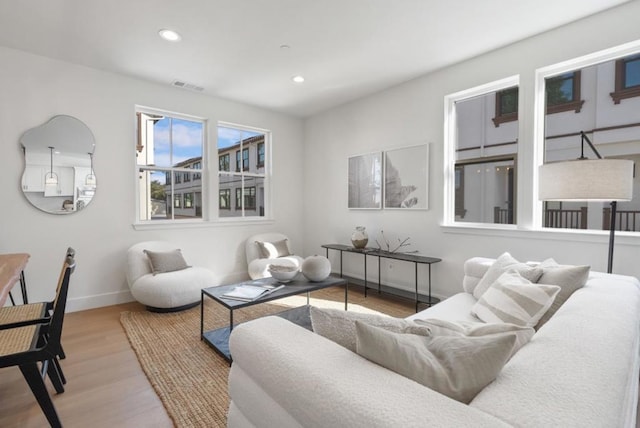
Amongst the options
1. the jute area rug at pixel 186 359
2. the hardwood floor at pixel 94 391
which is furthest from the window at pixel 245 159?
the hardwood floor at pixel 94 391

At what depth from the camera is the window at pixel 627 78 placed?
2.54 meters

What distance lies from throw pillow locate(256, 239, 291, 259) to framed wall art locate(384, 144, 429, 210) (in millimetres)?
1678

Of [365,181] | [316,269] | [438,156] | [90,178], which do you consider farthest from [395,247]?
[90,178]

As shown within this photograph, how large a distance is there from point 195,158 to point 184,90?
92 centimetres

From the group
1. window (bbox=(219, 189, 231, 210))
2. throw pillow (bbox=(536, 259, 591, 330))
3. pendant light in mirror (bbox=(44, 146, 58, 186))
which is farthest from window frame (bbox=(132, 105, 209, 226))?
throw pillow (bbox=(536, 259, 591, 330))

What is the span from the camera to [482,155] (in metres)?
3.41

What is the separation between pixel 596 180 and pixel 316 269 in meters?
2.13

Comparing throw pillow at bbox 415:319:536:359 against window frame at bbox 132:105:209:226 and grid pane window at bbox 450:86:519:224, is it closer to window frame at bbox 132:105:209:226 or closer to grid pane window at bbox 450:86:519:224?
grid pane window at bbox 450:86:519:224

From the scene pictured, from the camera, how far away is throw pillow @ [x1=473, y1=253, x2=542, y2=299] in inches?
75.5

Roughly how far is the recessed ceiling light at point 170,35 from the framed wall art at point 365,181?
2675 millimetres

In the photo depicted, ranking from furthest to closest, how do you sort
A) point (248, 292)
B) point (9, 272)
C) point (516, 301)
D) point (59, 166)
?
point (59, 166)
point (248, 292)
point (9, 272)
point (516, 301)

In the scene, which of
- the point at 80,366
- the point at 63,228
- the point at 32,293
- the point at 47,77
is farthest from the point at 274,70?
the point at 32,293

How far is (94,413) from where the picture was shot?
1.78 meters

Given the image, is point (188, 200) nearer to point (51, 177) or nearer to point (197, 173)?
point (197, 173)
